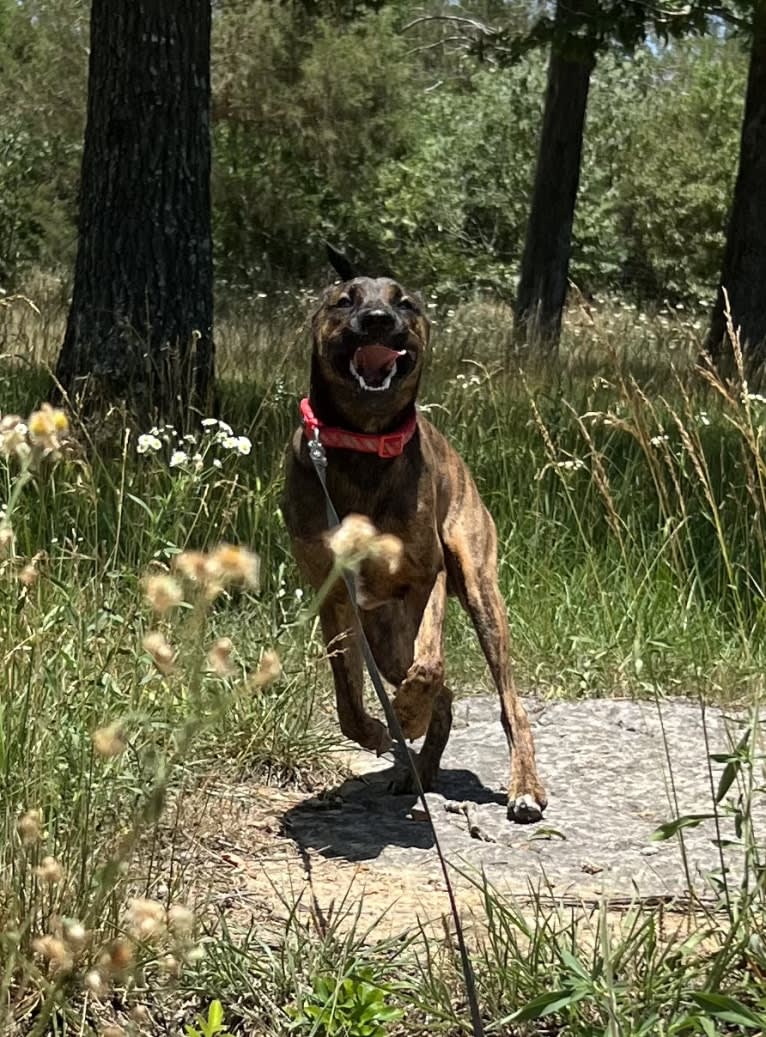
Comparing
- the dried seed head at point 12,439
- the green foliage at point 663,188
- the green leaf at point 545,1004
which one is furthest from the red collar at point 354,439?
the green foliage at point 663,188

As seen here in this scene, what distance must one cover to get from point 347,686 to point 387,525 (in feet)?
1.60

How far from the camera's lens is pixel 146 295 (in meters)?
7.04

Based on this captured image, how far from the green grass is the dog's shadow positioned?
0.17 m

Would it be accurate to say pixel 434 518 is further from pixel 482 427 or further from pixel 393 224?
pixel 393 224

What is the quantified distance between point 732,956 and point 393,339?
2.22 m

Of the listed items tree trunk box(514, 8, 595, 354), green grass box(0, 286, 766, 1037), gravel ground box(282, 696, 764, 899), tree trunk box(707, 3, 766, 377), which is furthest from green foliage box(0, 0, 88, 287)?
gravel ground box(282, 696, 764, 899)

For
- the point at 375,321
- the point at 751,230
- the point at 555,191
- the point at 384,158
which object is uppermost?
the point at 384,158

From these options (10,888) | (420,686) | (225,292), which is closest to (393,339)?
(420,686)

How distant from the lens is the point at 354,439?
4164mm

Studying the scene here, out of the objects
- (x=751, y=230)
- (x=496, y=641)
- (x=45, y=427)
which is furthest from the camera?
(x=751, y=230)

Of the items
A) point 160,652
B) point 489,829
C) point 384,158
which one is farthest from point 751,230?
point 384,158

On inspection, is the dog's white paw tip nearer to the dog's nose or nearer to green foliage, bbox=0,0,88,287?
the dog's nose

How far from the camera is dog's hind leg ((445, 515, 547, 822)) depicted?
417 centimetres

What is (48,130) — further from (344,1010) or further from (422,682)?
(344,1010)
